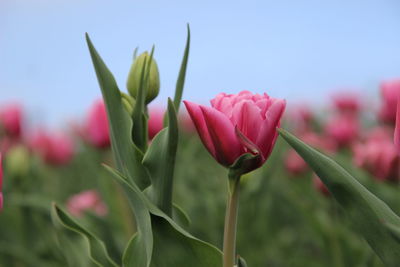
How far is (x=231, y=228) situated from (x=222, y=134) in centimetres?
8

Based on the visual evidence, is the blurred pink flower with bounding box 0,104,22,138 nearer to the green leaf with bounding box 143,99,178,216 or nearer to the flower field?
the flower field

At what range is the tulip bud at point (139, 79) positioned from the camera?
566mm

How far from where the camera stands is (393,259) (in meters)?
0.41

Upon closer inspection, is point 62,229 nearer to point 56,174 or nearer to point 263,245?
point 263,245

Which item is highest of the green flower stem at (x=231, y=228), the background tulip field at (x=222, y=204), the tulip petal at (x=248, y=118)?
the tulip petal at (x=248, y=118)

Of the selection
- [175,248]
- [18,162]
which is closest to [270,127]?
[175,248]

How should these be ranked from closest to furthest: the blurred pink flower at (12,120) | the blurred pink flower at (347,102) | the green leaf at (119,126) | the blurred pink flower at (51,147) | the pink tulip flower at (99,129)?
1. the green leaf at (119,126)
2. the pink tulip flower at (99,129)
3. the blurred pink flower at (12,120)
4. the blurred pink flower at (51,147)
5. the blurred pink flower at (347,102)

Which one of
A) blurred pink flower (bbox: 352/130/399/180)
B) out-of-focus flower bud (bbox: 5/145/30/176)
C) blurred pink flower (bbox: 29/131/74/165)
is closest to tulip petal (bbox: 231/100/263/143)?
blurred pink flower (bbox: 352/130/399/180)

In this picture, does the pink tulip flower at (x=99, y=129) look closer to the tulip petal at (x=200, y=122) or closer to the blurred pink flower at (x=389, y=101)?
the blurred pink flower at (x=389, y=101)

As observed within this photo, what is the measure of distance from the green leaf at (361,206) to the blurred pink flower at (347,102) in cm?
196

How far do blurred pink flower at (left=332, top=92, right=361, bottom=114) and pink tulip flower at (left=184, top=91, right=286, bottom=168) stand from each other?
190 cm

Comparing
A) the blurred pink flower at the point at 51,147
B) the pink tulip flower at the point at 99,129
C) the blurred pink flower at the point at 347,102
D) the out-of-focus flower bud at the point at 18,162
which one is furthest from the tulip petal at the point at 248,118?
the blurred pink flower at the point at 347,102

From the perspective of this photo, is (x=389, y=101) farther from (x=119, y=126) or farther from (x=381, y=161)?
(x=119, y=126)

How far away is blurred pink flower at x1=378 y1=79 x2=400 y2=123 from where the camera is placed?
1.39 meters
